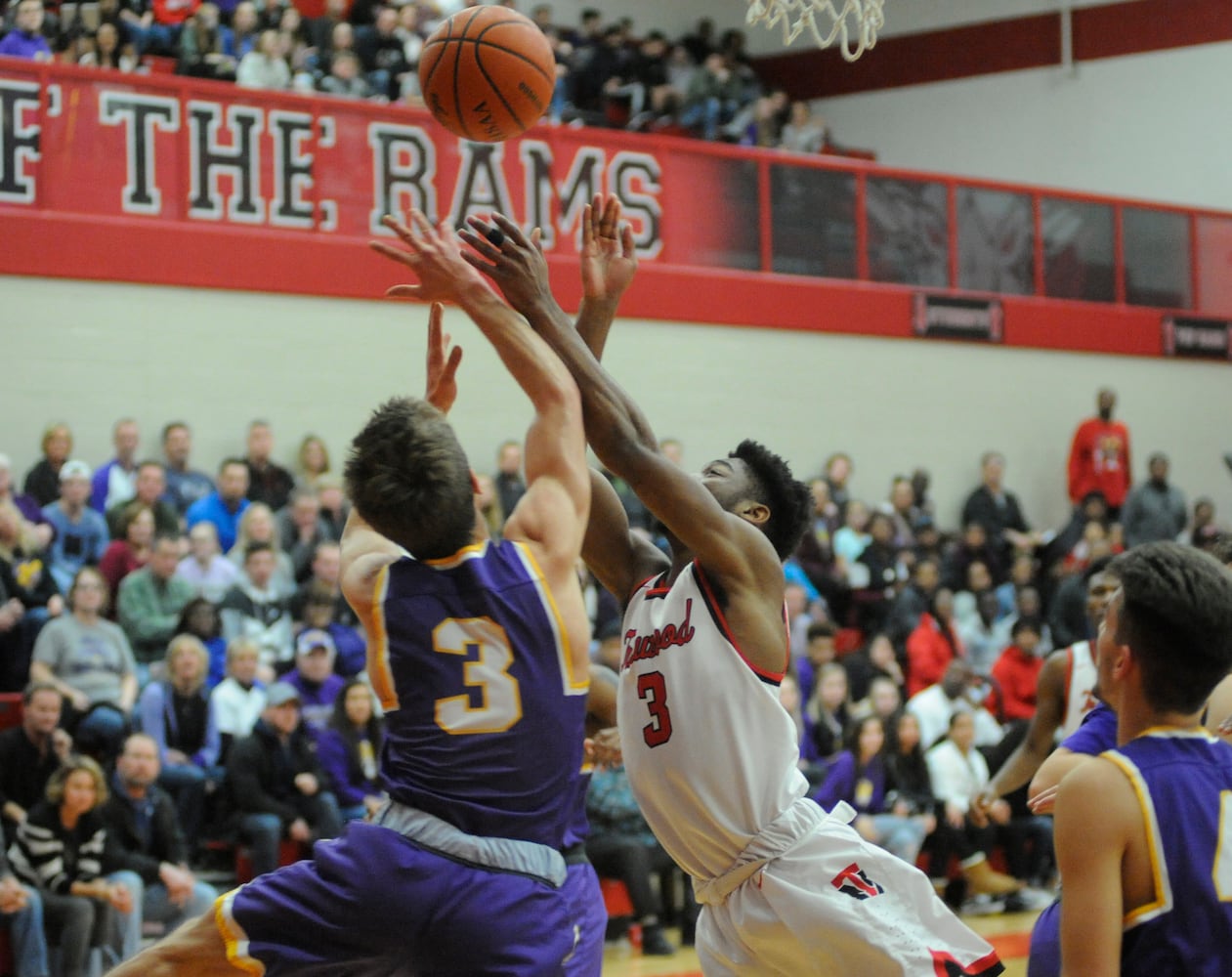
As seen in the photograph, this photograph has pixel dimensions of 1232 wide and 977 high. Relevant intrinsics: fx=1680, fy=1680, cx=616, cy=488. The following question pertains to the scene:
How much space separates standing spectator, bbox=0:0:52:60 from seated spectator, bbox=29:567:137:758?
573 cm

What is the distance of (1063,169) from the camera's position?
21.5 meters

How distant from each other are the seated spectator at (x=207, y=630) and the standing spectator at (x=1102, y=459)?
32.8 feet

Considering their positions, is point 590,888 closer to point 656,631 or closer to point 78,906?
point 656,631

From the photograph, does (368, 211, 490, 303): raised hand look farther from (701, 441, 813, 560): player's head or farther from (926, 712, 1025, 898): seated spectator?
(926, 712, 1025, 898): seated spectator

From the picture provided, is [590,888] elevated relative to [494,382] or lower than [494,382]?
lower

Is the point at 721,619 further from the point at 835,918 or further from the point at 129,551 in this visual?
the point at 129,551

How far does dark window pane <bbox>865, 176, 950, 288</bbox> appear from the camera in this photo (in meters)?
16.5

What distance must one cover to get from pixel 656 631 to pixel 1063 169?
1856cm

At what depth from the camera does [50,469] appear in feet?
36.9

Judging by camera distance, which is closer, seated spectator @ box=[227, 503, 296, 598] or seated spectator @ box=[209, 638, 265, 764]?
seated spectator @ box=[209, 638, 265, 764]

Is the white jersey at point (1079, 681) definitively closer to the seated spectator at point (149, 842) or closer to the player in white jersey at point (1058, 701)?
the player in white jersey at point (1058, 701)

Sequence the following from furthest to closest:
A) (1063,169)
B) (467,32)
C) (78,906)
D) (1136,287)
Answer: (1063,169) → (1136,287) → (78,906) → (467,32)

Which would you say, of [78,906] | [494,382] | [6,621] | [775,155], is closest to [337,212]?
[494,382]

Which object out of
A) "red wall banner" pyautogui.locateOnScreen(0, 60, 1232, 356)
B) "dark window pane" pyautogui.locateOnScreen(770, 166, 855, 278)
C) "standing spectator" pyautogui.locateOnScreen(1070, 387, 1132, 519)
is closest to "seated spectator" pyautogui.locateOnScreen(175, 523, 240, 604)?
"red wall banner" pyautogui.locateOnScreen(0, 60, 1232, 356)
